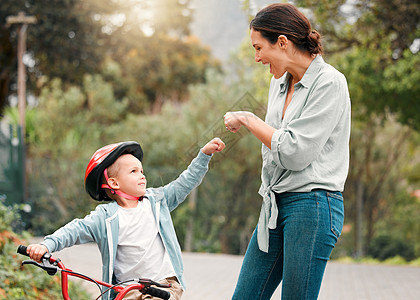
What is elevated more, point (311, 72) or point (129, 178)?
point (311, 72)

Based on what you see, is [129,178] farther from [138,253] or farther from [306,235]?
[306,235]

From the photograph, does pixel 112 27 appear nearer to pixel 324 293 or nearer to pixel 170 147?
pixel 170 147

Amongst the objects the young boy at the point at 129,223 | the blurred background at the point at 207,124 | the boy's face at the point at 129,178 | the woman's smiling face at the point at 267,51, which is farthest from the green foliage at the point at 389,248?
the woman's smiling face at the point at 267,51

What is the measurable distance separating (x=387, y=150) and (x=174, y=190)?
17147 millimetres

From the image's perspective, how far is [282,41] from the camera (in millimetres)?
2572

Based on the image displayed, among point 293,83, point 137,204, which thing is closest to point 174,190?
Answer: point 137,204

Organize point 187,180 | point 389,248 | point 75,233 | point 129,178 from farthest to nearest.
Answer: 1. point 389,248
2. point 187,180
3. point 129,178
4. point 75,233

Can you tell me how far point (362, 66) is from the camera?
34.9 feet

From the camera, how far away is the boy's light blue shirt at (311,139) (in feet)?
7.99

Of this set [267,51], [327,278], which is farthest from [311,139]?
[327,278]

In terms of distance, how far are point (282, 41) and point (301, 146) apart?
0.47 m

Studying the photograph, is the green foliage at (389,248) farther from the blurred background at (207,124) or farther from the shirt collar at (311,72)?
the shirt collar at (311,72)

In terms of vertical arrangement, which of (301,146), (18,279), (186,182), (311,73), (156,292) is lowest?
(18,279)

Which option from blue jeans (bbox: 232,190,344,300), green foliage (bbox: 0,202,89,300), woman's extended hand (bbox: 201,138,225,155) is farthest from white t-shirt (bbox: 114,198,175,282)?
green foliage (bbox: 0,202,89,300)
